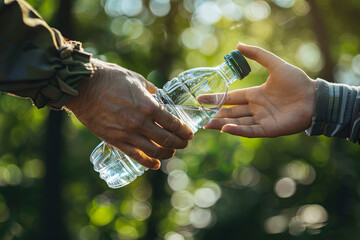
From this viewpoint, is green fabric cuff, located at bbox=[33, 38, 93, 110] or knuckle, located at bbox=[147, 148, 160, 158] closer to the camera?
green fabric cuff, located at bbox=[33, 38, 93, 110]

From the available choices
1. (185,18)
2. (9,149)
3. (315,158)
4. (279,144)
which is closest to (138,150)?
(315,158)

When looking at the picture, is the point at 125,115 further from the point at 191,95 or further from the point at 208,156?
the point at 208,156

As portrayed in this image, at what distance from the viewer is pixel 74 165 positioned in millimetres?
13000

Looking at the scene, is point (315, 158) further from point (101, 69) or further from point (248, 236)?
point (101, 69)

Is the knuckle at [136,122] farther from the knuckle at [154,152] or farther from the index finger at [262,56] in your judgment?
the index finger at [262,56]

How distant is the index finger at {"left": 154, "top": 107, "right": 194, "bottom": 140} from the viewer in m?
1.90

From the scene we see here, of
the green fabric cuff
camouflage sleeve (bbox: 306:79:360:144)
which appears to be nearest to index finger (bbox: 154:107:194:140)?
the green fabric cuff

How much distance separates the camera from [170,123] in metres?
1.91

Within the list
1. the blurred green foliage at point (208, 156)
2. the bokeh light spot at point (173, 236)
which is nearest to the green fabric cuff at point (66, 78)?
the blurred green foliage at point (208, 156)

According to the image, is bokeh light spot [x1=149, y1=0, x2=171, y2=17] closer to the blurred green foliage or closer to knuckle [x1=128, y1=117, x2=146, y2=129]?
the blurred green foliage

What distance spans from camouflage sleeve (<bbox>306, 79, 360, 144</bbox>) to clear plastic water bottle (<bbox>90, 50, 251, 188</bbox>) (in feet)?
2.09

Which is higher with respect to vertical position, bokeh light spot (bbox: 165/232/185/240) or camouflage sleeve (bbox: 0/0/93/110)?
camouflage sleeve (bbox: 0/0/93/110)

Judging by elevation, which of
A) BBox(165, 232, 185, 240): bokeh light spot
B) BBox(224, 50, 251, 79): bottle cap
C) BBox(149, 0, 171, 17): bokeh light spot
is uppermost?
BBox(224, 50, 251, 79): bottle cap

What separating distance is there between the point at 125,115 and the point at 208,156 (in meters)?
9.43
